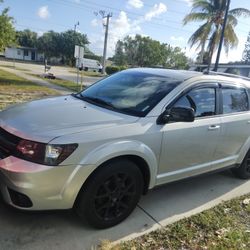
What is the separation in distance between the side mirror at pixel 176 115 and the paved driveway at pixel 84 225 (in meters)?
1.14

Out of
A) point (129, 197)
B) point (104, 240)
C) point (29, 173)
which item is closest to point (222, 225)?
point (129, 197)

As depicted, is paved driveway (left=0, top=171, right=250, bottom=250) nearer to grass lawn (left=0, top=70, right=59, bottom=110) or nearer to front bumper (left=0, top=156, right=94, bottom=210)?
front bumper (left=0, top=156, right=94, bottom=210)

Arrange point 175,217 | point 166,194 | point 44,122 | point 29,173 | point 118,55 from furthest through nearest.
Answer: point 118,55
point 166,194
point 175,217
point 44,122
point 29,173

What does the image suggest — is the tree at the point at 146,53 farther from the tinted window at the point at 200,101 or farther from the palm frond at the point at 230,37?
the tinted window at the point at 200,101

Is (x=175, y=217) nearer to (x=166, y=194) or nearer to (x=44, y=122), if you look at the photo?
(x=166, y=194)

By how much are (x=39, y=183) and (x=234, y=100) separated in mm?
3183

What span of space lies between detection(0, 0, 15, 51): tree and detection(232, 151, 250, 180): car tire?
48.9 ft

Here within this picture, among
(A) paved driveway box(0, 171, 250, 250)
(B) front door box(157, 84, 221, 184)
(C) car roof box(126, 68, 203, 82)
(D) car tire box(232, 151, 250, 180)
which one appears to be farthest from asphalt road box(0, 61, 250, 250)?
(C) car roof box(126, 68, 203, 82)

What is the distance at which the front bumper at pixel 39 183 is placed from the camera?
2826 mm

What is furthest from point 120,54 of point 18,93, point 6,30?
point 18,93

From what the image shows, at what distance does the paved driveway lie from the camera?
3059 millimetres

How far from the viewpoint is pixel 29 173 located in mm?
2807

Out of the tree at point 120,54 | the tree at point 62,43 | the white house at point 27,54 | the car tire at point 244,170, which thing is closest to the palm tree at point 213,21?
the car tire at point 244,170

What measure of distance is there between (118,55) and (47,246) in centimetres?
→ 6456
